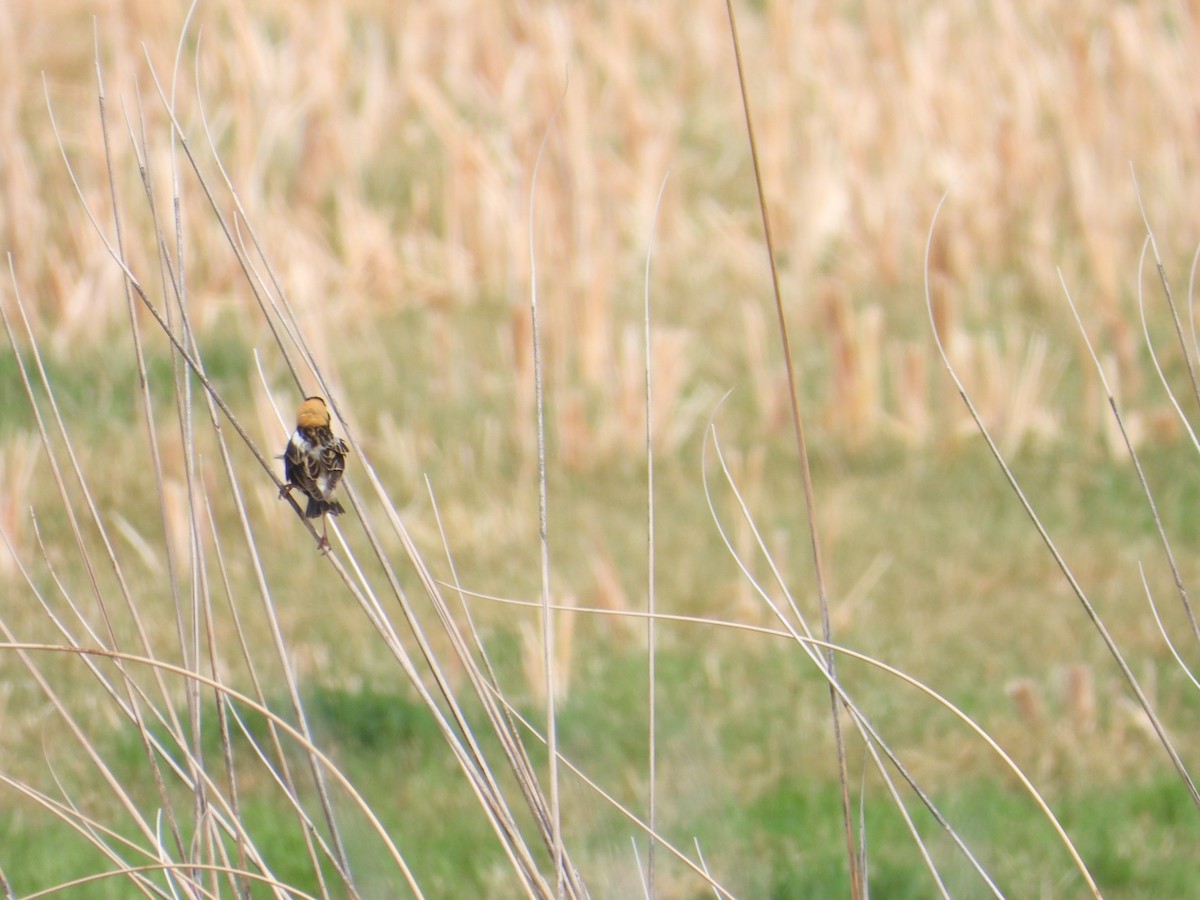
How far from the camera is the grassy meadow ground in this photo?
305 centimetres

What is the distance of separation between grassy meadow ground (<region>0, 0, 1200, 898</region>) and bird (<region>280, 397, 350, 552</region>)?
7 cm

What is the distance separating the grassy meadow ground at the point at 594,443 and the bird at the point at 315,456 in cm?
7

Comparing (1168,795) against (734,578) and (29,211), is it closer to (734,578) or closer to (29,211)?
(734,578)

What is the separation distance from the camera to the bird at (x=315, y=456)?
54.9 inches

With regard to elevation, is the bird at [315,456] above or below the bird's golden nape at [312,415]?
below

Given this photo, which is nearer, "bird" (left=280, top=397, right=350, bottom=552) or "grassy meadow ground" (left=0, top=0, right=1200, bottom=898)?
"bird" (left=280, top=397, right=350, bottom=552)

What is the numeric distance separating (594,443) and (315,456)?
3748mm

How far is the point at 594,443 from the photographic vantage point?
16.9 ft

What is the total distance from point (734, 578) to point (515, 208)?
8.36 ft

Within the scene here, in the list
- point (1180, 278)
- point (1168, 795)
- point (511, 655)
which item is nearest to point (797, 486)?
point (511, 655)

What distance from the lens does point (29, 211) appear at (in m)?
5.93

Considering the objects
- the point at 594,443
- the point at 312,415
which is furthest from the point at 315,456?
the point at 594,443

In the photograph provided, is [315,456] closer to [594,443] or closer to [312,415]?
[312,415]

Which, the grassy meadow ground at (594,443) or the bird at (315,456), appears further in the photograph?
the grassy meadow ground at (594,443)
